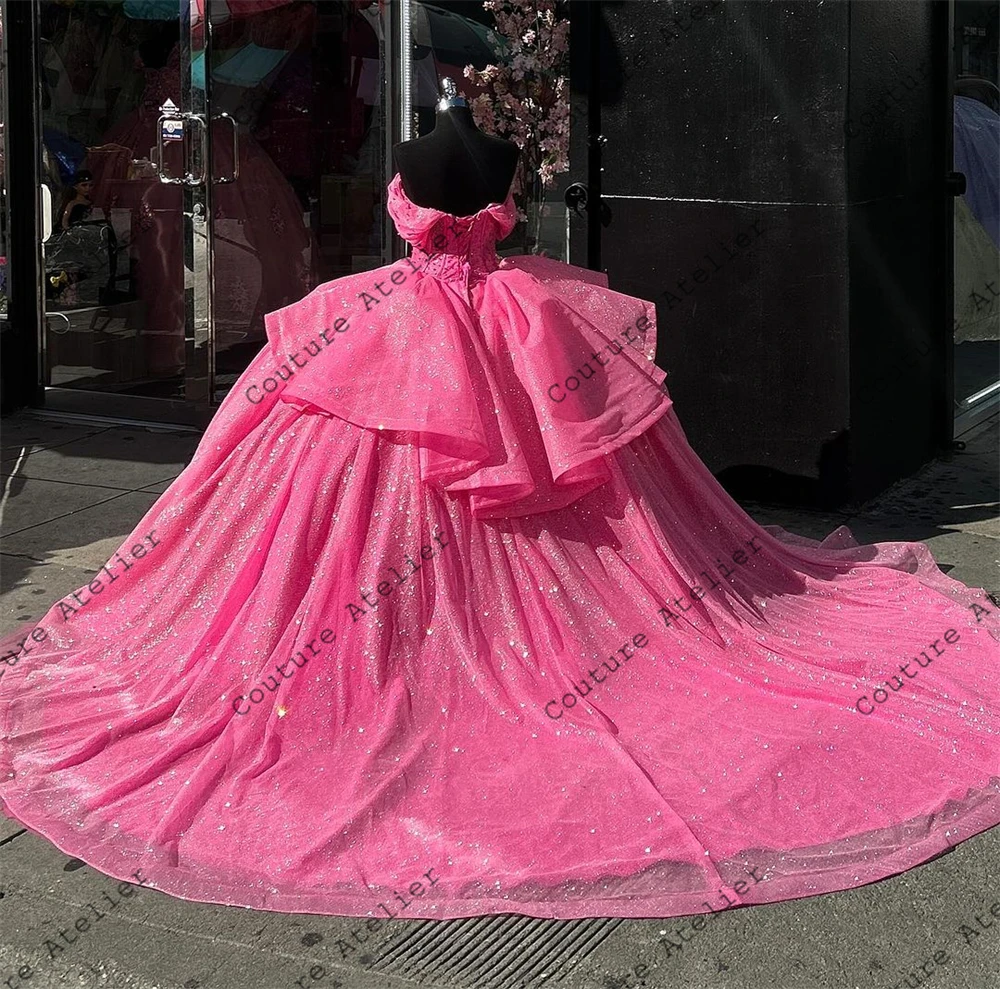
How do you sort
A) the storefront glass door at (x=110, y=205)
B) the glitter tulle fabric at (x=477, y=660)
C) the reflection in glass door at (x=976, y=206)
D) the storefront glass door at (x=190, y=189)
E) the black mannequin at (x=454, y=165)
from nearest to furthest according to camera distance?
1. the glitter tulle fabric at (x=477, y=660)
2. the black mannequin at (x=454, y=165)
3. the reflection in glass door at (x=976, y=206)
4. the storefront glass door at (x=190, y=189)
5. the storefront glass door at (x=110, y=205)

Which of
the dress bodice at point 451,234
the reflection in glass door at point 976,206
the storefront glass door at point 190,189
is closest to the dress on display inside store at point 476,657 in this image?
the dress bodice at point 451,234

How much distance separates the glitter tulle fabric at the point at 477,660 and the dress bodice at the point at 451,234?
11mm

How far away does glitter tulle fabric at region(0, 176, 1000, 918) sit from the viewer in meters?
2.74

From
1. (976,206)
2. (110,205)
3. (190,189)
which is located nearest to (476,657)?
(190,189)

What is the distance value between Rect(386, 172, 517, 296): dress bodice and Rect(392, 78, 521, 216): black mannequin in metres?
0.03

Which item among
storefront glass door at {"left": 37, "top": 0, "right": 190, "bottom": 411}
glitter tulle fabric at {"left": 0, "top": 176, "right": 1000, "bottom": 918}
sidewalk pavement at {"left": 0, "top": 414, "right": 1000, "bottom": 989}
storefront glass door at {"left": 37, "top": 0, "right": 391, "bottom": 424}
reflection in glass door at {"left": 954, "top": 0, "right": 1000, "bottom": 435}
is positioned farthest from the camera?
storefront glass door at {"left": 37, "top": 0, "right": 190, "bottom": 411}

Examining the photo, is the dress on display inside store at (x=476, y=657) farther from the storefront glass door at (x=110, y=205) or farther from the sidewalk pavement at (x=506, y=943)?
the storefront glass door at (x=110, y=205)

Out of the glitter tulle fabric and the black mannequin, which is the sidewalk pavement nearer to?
the glitter tulle fabric

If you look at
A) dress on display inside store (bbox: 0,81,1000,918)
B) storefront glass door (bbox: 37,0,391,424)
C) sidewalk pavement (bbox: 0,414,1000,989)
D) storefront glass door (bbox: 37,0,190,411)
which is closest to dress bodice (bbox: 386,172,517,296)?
dress on display inside store (bbox: 0,81,1000,918)

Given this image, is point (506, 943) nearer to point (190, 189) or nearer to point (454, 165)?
point (454, 165)

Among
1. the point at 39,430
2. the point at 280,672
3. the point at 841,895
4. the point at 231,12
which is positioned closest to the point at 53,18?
the point at 231,12

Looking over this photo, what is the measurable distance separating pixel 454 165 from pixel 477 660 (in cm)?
127

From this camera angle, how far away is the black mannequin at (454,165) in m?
3.59

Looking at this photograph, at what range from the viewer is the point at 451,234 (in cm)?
366
